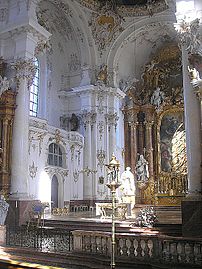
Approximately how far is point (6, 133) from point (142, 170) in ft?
31.9

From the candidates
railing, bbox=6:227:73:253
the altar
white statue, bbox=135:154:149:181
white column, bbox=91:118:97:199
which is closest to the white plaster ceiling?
white column, bbox=91:118:97:199

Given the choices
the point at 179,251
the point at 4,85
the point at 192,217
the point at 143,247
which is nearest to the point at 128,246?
the point at 143,247

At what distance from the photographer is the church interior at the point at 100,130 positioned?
916cm

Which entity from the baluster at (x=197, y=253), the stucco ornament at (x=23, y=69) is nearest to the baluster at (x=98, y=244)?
the baluster at (x=197, y=253)

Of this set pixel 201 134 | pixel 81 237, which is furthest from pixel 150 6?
pixel 81 237

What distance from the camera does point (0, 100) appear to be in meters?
13.1

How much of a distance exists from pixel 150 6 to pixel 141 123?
697 cm

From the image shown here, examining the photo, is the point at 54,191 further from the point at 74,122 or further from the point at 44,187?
the point at 74,122

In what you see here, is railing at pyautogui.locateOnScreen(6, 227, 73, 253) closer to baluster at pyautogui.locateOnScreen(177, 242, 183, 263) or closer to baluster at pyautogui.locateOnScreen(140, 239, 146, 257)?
baluster at pyautogui.locateOnScreen(140, 239, 146, 257)

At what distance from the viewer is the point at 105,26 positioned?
1991cm

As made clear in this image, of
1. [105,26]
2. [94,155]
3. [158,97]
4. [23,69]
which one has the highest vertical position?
[105,26]

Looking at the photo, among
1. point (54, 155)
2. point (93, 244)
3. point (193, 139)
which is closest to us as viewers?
point (93, 244)

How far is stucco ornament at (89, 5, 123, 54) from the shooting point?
19.3 meters

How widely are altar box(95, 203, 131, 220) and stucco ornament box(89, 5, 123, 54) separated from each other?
33.0ft
